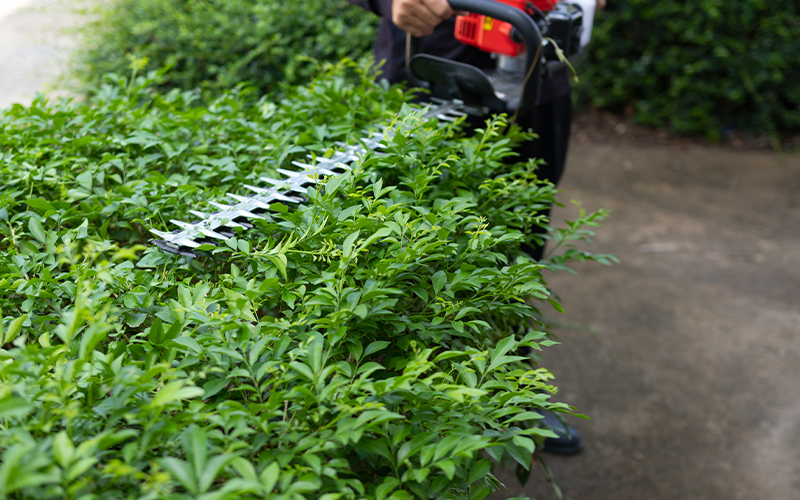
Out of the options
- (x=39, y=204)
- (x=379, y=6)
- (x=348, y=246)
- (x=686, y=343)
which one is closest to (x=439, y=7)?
(x=379, y=6)

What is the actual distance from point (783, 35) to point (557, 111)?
3.82m

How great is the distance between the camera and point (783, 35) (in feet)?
16.2

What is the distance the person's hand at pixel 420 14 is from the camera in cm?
182

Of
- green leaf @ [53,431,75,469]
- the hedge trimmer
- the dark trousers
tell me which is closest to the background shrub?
green leaf @ [53,431,75,469]

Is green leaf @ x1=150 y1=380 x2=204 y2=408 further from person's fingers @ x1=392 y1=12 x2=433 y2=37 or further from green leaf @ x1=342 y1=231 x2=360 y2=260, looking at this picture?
person's fingers @ x1=392 y1=12 x2=433 y2=37

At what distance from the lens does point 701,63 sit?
5.27m

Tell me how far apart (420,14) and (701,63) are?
437 centimetres

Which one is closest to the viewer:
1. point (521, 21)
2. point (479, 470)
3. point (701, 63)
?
point (479, 470)

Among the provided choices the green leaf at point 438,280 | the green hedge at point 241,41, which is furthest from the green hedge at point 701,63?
the green leaf at point 438,280

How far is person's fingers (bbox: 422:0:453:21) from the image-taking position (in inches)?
71.2

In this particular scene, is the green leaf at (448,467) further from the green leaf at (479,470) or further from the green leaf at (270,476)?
the green leaf at (270,476)

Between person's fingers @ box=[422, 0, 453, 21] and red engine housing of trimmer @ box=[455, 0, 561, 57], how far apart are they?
17 centimetres

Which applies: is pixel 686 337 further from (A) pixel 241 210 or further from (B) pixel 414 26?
(A) pixel 241 210

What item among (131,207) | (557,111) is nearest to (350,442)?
(131,207)
